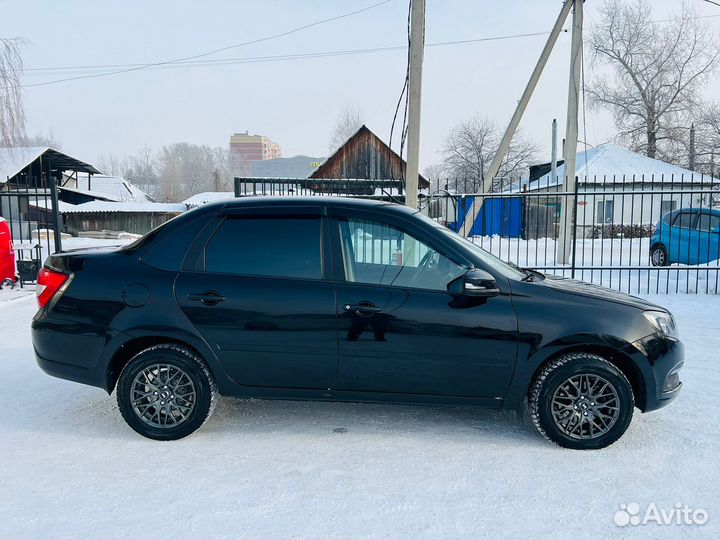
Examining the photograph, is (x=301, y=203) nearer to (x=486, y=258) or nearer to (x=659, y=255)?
(x=486, y=258)

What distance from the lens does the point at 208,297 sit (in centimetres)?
347

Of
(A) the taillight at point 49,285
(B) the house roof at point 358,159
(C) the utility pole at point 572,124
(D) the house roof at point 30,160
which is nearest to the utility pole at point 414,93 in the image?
(A) the taillight at point 49,285

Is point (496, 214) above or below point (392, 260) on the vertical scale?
above

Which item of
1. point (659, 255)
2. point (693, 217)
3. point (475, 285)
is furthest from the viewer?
point (659, 255)

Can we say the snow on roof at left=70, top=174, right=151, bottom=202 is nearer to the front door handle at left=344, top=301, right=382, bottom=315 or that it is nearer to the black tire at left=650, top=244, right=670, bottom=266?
the black tire at left=650, top=244, right=670, bottom=266

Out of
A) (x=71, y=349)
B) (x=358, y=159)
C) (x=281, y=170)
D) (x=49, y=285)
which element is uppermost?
(x=281, y=170)

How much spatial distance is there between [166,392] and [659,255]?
13927 mm

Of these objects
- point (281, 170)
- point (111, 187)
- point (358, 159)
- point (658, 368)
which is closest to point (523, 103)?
point (658, 368)

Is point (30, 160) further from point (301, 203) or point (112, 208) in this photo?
point (301, 203)

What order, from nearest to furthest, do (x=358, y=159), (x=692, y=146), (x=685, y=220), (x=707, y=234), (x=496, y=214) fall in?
(x=707, y=234)
(x=685, y=220)
(x=358, y=159)
(x=496, y=214)
(x=692, y=146)

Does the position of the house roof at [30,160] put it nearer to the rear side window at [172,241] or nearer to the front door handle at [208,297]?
the rear side window at [172,241]

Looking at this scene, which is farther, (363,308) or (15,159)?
(15,159)

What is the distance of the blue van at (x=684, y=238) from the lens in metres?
12.3

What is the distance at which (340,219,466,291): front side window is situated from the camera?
3461 millimetres
